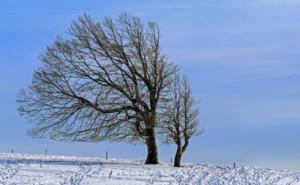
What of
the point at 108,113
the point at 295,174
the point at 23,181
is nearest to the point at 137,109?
the point at 108,113

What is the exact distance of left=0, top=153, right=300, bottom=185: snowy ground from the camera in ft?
87.8

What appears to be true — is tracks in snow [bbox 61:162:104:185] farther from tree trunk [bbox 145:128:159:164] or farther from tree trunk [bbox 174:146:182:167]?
tree trunk [bbox 174:146:182:167]

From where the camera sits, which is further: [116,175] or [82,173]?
[116,175]

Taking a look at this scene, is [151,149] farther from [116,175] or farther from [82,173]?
[82,173]

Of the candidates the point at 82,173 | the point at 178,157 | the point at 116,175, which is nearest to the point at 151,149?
the point at 178,157

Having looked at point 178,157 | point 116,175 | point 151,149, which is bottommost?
point 116,175

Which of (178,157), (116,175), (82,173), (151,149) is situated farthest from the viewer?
(178,157)

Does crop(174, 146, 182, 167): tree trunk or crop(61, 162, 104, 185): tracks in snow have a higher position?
crop(174, 146, 182, 167): tree trunk

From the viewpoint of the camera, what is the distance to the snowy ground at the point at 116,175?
87.8 feet

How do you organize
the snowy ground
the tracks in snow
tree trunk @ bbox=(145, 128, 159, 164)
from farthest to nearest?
tree trunk @ bbox=(145, 128, 159, 164), the snowy ground, the tracks in snow

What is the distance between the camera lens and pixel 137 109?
37.3 meters

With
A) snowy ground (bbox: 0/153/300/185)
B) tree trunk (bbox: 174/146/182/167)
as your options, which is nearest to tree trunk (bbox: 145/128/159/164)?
tree trunk (bbox: 174/146/182/167)

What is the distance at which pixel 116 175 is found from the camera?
29.2 metres

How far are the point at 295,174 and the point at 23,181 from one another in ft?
52.9
